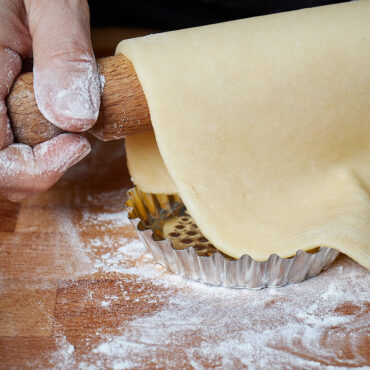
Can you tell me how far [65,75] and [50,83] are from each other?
24 mm

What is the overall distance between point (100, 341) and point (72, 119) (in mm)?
316

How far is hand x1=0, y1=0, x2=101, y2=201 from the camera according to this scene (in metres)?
0.72

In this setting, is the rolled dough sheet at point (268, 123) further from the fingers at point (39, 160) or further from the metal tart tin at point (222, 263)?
the fingers at point (39, 160)

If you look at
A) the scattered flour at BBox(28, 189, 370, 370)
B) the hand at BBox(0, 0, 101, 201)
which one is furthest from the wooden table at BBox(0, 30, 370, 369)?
the hand at BBox(0, 0, 101, 201)

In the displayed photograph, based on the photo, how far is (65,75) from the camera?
0.72m

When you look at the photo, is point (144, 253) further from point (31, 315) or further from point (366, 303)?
point (366, 303)

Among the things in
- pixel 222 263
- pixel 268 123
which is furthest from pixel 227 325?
pixel 268 123

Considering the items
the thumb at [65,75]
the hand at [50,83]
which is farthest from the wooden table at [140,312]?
the thumb at [65,75]

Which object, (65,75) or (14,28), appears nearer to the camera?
(65,75)

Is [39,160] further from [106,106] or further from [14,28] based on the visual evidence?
[14,28]

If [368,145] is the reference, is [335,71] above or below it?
above

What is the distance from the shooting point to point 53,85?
2.35ft

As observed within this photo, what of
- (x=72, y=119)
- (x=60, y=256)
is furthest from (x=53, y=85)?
(x=60, y=256)

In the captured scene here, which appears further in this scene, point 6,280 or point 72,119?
point 6,280
